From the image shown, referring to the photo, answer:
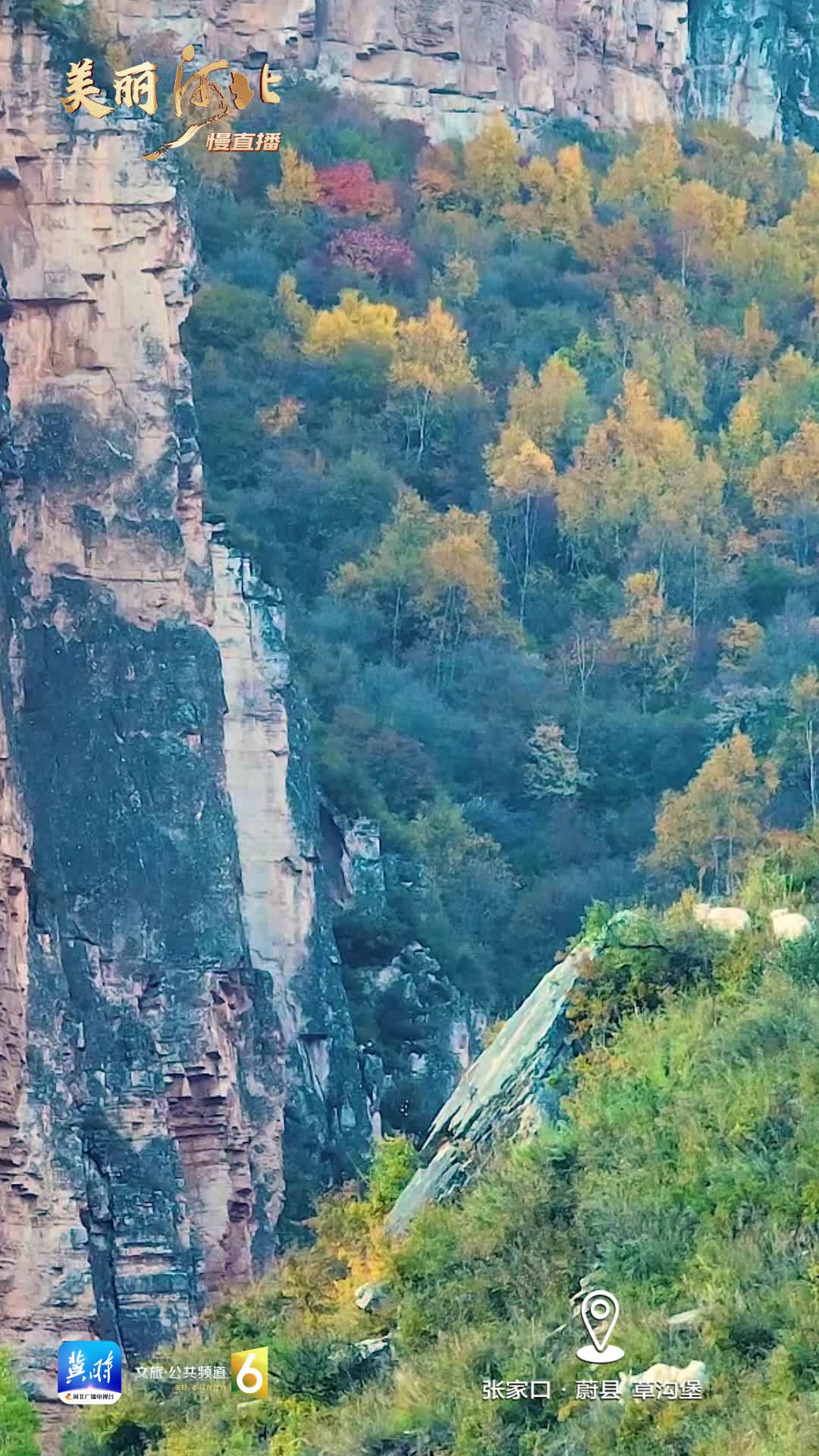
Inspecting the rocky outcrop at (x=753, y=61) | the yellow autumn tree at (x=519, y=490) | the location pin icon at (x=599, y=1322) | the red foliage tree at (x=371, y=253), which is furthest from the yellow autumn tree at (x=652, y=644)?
the location pin icon at (x=599, y=1322)

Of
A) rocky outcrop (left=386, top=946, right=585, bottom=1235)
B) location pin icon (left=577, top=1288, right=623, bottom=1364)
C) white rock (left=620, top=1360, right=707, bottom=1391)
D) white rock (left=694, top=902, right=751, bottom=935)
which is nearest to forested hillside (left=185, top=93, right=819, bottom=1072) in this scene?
white rock (left=694, top=902, right=751, bottom=935)

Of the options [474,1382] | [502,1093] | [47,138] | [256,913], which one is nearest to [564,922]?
[256,913]

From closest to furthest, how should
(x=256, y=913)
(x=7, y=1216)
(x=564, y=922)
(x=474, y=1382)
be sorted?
(x=474, y=1382), (x=7, y=1216), (x=256, y=913), (x=564, y=922)

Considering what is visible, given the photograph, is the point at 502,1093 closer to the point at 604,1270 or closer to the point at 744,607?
the point at 604,1270

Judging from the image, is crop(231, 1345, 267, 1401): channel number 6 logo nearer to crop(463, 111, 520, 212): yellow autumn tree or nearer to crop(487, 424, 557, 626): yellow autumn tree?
crop(487, 424, 557, 626): yellow autumn tree

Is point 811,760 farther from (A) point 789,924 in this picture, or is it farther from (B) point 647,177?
(A) point 789,924

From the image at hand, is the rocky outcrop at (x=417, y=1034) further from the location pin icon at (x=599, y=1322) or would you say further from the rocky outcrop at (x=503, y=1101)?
the location pin icon at (x=599, y=1322)
